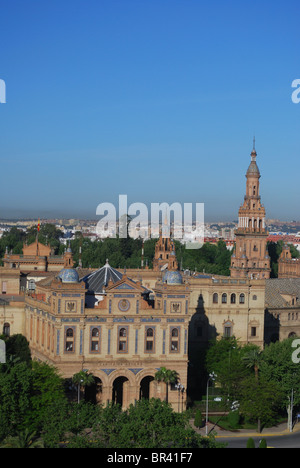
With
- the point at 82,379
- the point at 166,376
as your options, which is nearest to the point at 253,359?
the point at 166,376

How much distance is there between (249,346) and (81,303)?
22.4m

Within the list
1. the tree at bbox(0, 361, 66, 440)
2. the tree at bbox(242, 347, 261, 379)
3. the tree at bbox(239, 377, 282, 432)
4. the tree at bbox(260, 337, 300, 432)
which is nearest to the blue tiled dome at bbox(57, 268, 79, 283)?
the tree at bbox(0, 361, 66, 440)

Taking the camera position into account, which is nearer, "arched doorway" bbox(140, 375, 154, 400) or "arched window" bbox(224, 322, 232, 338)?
"arched doorway" bbox(140, 375, 154, 400)

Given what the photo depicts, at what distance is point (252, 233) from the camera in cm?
14388

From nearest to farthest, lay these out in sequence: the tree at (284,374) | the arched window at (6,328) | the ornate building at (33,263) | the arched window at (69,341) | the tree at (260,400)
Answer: the tree at (260,400)
the arched window at (69,341)
the tree at (284,374)
the arched window at (6,328)
the ornate building at (33,263)

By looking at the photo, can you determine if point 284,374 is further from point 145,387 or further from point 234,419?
point 145,387

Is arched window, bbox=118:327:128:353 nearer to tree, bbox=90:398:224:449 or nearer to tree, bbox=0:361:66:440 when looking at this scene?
tree, bbox=0:361:66:440

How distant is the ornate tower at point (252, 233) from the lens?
143000 millimetres

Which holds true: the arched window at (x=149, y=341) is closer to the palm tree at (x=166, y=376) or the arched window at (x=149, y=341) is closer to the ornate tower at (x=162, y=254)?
the palm tree at (x=166, y=376)

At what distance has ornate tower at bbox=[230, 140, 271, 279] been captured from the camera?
143000mm

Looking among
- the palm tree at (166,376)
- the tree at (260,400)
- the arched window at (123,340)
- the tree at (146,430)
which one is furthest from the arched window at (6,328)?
the tree at (146,430)

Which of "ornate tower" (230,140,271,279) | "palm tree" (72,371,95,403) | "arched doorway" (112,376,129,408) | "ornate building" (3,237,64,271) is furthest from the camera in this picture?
"ornate tower" (230,140,271,279)

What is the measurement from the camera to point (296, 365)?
88188 mm
